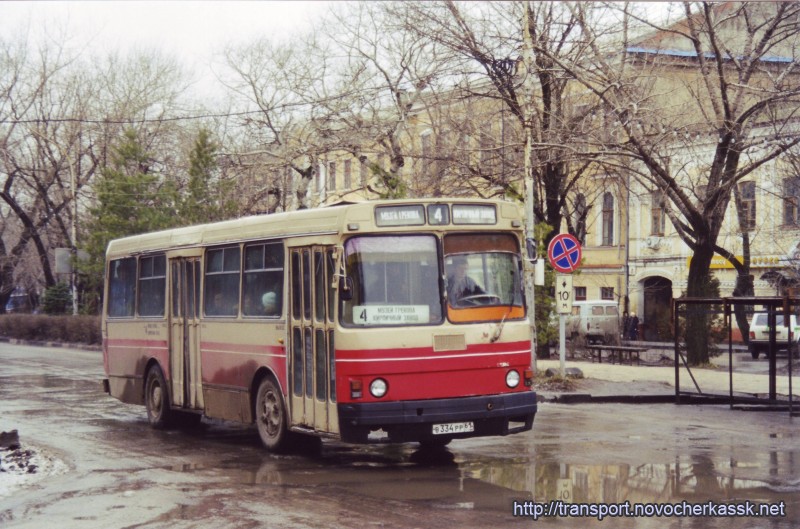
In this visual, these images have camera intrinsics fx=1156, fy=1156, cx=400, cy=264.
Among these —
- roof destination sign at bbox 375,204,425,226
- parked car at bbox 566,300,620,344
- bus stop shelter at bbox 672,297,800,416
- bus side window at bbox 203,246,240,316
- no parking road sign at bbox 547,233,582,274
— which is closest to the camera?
roof destination sign at bbox 375,204,425,226

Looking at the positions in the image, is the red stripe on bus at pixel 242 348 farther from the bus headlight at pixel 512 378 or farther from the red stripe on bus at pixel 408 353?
the bus headlight at pixel 512 378

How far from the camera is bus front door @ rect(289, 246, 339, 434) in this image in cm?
1269

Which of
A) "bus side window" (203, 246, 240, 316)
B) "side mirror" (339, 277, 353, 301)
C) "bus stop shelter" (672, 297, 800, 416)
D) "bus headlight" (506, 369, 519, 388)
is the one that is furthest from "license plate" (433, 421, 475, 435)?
"bus stop shelter" (672, 297, 800, 416)

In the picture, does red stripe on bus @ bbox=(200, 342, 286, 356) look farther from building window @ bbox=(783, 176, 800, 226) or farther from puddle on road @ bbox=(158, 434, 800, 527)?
building window @ bbox=(783, 176, 800, 226)

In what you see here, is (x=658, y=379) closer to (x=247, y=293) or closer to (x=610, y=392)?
(x=610, y=392)

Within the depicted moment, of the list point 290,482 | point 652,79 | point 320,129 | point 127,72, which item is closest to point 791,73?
point 652,79

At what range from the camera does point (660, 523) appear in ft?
30.6

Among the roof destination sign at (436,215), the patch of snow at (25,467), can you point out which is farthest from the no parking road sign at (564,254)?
the patch of snow at (25,467)

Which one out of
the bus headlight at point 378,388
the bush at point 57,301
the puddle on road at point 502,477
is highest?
the bush at point 57,301

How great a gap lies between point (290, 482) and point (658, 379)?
17.8 meters

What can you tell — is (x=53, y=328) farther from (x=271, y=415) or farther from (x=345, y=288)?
(x=345, y=288)

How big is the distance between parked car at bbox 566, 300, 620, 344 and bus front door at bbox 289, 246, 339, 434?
118ft

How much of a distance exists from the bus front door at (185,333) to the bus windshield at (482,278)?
505 cm

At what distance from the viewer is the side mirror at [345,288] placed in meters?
12.2
